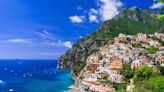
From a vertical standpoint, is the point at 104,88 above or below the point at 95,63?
below

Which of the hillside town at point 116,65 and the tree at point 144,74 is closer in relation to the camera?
the tree at point 144,74

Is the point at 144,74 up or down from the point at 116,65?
down

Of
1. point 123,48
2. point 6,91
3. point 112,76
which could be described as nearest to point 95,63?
point 123,48

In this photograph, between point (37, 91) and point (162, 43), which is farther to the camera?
point (162, 43)

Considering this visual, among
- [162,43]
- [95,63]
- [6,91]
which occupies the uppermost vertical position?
[162,43]

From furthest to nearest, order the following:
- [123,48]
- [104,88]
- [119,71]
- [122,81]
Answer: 1. [123,48]
2. [119,71]
3. [122,81]
4. [104,88]

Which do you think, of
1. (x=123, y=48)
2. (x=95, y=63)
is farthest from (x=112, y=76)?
(x=123, y=48)

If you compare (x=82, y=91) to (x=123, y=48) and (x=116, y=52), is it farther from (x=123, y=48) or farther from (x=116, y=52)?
Result: (x=123, y=48)

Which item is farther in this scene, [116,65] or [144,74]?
[116,65]

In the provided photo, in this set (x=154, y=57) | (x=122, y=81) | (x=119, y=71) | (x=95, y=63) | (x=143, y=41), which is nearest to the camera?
(x=122, y=81)

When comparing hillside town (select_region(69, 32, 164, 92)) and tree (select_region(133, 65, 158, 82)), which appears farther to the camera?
hillside town (select_region(69, 32, 164, 92))

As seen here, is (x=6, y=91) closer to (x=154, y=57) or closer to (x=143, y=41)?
(x=154, y=57)
